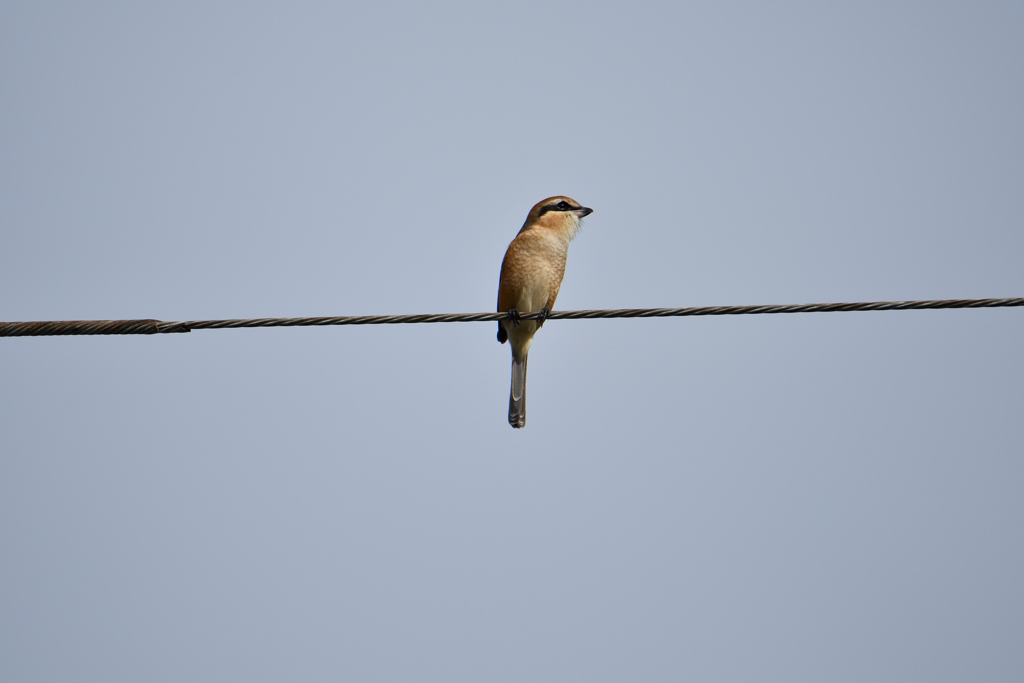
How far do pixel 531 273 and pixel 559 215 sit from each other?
2.55 feet

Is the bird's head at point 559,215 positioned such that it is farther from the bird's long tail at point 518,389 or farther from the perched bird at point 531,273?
the bird's long tail at point 518,389

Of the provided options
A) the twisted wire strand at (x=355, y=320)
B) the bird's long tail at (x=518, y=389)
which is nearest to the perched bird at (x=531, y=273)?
the bird's long tail at (x=518, y=389)

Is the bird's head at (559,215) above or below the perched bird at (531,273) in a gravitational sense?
above

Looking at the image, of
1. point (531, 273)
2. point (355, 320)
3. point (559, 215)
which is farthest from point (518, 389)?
point (355, 320)

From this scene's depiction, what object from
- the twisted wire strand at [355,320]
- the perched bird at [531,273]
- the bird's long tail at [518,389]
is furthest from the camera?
the bird's long tail at [518,389]

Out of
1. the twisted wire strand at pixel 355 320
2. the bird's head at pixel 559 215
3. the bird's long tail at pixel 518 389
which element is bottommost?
the bird's long tail at pixel 518 389

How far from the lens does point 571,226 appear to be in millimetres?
7527

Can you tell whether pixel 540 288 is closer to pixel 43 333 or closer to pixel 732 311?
pixel 732 311

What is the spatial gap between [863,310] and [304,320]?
2704 mm

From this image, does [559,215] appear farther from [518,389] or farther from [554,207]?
[518,389]

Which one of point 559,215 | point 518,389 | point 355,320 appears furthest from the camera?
point 518,389

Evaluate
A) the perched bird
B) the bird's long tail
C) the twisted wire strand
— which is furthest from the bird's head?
the twisted wire strand

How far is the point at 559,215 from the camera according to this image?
7488 millimetres

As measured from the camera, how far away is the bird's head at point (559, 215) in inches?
294
